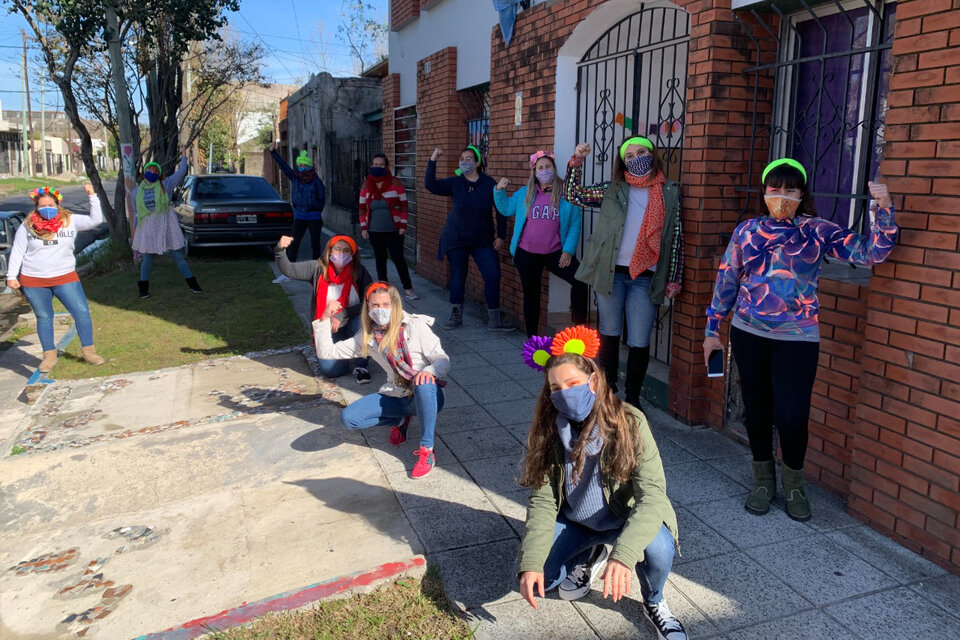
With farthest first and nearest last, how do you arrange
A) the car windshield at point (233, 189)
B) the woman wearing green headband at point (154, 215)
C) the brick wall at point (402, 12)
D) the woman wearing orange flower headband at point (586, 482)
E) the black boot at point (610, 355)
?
the car windshield at point (233, 189)
the brick wall at point (402, 12)
the woman wearing green headband at point (154, 215)
the black boot at point (610, 355)
the woman wearing orange flower headband at point (586, 482)

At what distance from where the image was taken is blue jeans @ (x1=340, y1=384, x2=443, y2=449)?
14.3 feet

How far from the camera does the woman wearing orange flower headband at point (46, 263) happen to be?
6438 mm

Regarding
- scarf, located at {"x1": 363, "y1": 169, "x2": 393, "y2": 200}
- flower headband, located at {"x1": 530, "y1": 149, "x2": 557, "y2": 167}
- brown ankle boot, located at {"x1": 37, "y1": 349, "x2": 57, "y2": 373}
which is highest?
flower headband, located at {"x1": 530, "y1": 149, "x2": 557, "y2": 167}

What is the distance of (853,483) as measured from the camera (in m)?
3.70

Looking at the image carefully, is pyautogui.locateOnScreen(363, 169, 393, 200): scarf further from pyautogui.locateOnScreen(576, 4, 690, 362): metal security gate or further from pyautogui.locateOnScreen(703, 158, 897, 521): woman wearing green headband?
pyautogui.locateOnScreen(703, 158, 897, 521): woman wearing green headband

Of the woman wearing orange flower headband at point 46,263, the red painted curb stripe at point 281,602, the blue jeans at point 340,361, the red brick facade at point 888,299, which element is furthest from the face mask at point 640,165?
the woman wearing orange flower headband at point 46,263

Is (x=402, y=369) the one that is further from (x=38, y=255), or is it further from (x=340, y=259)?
(x=38, y=255)

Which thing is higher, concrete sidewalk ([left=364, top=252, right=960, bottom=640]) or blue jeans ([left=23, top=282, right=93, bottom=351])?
blue jeans ([left=23, top=282, right=93, bottom=351])

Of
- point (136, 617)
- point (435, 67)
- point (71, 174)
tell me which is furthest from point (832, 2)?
point (71, 174)

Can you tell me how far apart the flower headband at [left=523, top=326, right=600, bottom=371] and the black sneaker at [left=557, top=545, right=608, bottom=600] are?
2.84ft

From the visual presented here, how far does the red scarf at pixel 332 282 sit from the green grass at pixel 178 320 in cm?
172

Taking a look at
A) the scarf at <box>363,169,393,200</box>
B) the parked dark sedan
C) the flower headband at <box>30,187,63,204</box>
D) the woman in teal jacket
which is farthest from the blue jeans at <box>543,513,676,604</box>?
the parked dark sedan

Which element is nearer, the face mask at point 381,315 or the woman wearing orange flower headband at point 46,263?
the face mask at point 381,315

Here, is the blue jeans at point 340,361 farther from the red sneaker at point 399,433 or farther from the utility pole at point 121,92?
the utility pole at point 121,92
